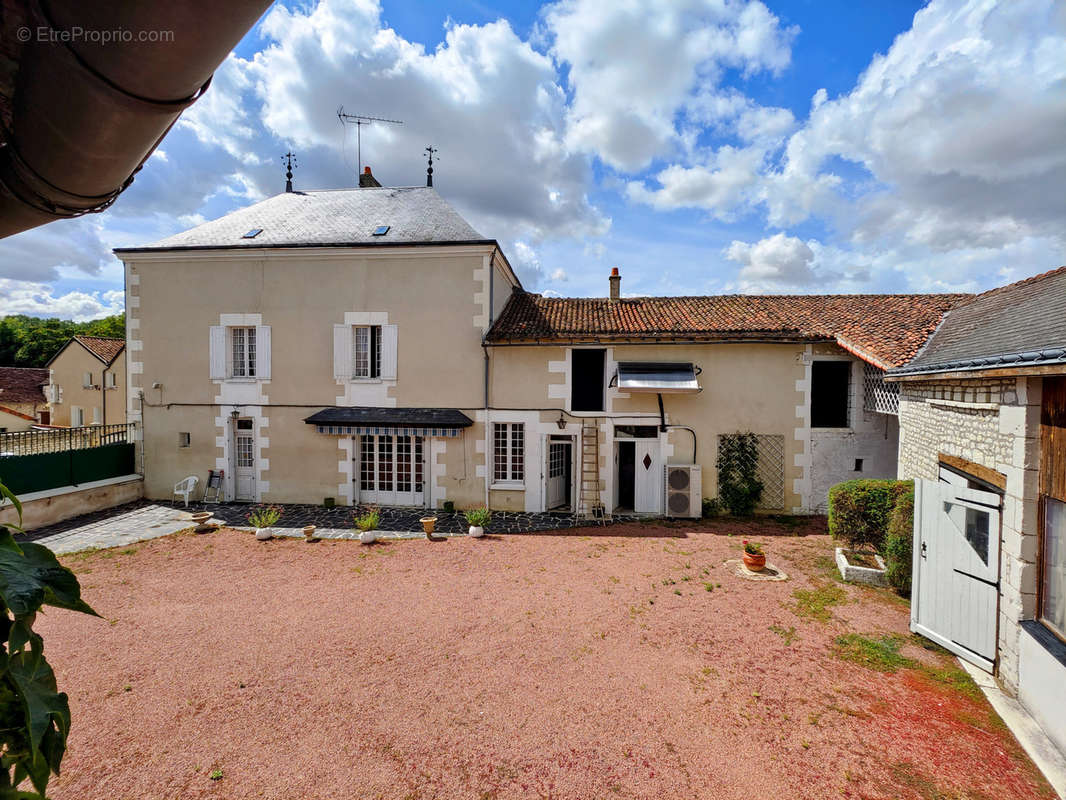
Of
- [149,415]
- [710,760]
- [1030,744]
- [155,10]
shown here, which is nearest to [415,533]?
[710,760]

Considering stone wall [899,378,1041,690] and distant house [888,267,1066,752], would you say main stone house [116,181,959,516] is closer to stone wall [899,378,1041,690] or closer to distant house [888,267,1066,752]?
distant house [888,267,1066,752]

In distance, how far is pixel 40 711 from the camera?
3.90 ft

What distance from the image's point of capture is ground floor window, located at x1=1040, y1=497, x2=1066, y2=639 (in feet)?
16.4

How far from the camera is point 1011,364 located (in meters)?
5.39

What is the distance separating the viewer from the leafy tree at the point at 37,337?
48.1 meters

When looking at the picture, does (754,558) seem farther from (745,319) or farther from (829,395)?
(745,319)

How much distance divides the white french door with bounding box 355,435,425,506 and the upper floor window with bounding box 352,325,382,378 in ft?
6.60

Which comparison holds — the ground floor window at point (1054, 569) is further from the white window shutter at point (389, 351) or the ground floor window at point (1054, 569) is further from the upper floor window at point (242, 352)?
the upper floor window at point (242, 352)

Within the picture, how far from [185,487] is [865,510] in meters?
18.4

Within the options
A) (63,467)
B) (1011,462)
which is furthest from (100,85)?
(63,467)

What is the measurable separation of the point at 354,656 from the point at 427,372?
8.63 metres

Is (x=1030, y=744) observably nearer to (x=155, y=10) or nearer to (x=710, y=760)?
(x=710, y=760)

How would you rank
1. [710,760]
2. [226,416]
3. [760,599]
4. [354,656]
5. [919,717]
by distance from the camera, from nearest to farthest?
[710,760] → [919,717] → [354,656] → [760,599] → [226,416]

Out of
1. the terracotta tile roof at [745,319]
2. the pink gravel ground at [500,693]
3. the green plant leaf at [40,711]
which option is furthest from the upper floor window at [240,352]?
the green plant leaf at [40,711]
